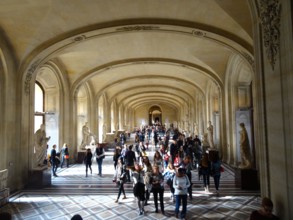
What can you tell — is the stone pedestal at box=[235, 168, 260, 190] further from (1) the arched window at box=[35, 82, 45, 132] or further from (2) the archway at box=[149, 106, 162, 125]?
(2) the archway at box=[149, 106, 162, 125]

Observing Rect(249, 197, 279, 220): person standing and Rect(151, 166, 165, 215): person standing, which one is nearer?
Rect(249, 197, 279, 220): person standing

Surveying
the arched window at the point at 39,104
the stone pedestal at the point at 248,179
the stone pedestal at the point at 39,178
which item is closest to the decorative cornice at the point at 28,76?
the stone pedestal at the point at 39,178

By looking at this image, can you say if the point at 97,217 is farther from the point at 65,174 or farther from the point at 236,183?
the point at 65,174

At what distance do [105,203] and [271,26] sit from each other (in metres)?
5.79

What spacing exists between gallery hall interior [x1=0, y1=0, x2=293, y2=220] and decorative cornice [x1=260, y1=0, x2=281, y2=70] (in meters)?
0.02

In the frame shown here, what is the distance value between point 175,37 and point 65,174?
730cm

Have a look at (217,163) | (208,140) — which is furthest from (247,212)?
(208,140)

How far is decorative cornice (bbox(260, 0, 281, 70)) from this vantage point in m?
3.91

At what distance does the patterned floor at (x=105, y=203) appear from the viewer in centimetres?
625

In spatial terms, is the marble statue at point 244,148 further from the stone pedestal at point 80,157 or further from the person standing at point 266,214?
the stone pedestal at point 80,157

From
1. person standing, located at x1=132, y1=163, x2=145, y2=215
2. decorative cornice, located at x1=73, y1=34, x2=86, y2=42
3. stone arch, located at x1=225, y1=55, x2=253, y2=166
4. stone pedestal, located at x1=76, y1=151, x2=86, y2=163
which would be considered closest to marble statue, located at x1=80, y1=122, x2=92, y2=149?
stone pedestal, located at x1=76, y1=151, x2=86, y2=163

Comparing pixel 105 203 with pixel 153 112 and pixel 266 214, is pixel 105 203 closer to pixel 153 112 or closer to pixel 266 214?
pixel 266 214

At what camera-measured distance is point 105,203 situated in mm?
7254

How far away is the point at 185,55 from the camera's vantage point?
41.7 feet
